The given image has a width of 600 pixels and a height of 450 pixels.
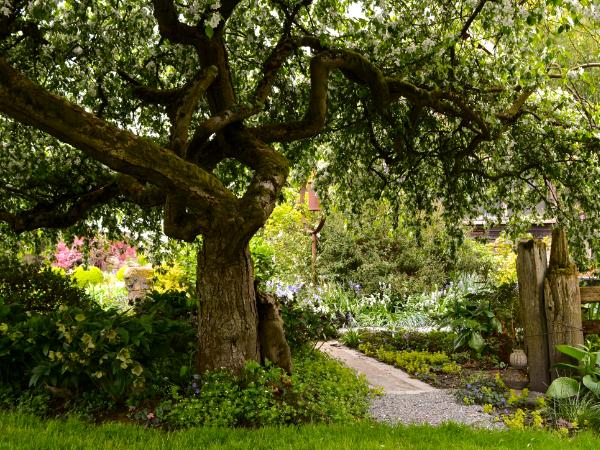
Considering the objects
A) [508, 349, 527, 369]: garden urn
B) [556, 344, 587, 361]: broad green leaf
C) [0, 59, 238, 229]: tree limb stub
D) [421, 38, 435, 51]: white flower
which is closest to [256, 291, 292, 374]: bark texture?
[0, 59, 238, 229]: tree limb stub

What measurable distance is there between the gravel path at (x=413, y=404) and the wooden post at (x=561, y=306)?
0.99 metres

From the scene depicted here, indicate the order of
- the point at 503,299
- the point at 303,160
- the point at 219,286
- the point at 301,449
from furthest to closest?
the point at 303,160, the point at 503,299, the point at 219,286, the point at 301,449

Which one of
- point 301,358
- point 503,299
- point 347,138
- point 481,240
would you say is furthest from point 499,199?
point 301,358

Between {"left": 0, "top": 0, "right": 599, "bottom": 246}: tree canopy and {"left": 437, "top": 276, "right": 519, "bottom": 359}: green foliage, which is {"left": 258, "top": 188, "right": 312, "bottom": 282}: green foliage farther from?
{"left": 437, "top": 276, "right": 519, "bottom": 359}: green foliage

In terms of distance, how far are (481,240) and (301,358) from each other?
3206 mm

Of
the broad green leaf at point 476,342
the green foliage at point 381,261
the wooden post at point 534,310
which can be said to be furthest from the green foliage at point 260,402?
the green foliage at point 381,261

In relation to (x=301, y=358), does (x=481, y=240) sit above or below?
above

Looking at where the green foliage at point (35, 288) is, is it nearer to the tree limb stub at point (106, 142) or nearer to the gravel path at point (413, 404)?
the tree limb stub at point (106, 142)

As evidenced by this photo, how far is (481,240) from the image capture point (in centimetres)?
799

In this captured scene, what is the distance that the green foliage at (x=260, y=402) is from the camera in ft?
14.2

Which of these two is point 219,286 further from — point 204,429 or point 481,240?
point 481,240

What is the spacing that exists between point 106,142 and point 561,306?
431 cm

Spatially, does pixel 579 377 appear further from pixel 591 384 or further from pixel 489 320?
pixel 489 320

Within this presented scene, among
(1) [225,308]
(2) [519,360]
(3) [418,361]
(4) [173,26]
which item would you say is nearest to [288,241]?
(3) [418,361]
